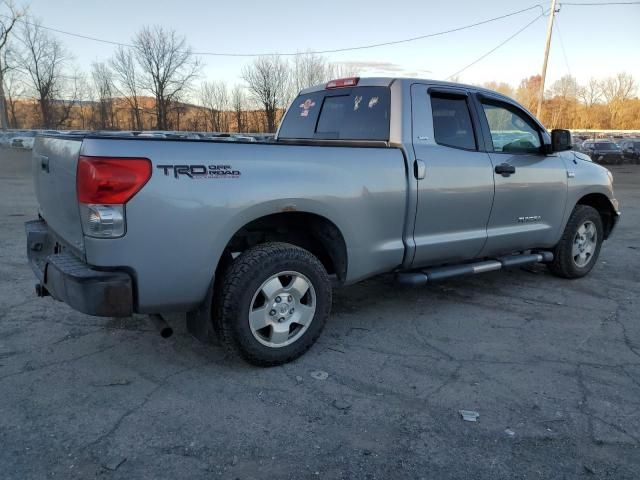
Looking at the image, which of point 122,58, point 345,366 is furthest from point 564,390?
point 122,58

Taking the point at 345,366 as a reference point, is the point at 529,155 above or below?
above

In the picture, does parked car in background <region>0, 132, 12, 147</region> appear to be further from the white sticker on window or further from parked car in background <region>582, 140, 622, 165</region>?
parked car in background <region>582, 140, 622, 165</region>

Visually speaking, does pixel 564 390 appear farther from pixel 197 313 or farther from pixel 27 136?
pixel 27 136

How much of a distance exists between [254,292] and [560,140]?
344 cm

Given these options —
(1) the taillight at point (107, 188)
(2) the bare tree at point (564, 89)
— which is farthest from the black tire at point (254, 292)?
(2) the bare tree at point (564, 89)

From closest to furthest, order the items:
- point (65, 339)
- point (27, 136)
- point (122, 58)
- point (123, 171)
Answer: point (123, 171) < point (65, 339) < point (27, 136) < point (122, 58)

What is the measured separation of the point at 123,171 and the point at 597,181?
4968mm

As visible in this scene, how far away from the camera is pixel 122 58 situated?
168 ft

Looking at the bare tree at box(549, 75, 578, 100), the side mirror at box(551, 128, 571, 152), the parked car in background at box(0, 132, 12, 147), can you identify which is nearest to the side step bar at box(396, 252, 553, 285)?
the side mirror at box(551, 128, 571, 152)

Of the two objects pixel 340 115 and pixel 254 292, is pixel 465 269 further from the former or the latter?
pixel 254 292

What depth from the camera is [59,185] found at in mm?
3066

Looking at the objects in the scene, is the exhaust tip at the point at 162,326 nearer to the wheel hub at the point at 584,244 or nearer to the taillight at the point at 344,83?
the taillight at the point at 344,83

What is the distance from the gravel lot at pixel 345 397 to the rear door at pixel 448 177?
0.68 metres

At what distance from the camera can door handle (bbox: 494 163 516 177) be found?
443cm
